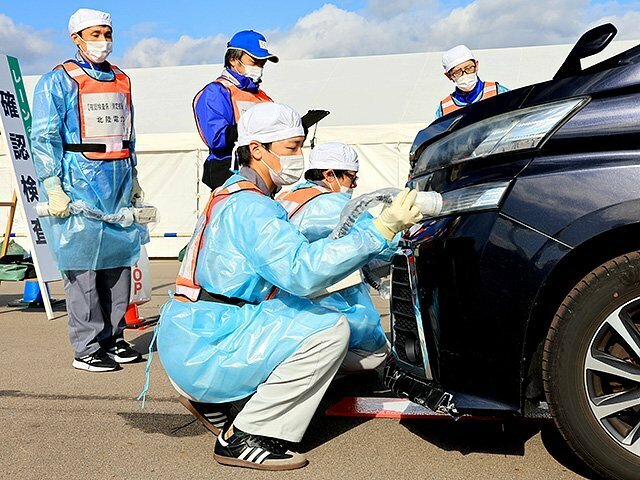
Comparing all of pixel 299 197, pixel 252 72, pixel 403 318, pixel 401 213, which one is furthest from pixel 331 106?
pixel 401 213

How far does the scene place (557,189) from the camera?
2.66 meters

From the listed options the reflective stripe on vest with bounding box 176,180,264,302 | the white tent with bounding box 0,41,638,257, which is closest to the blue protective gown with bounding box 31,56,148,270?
the reflective stripe on vest with bounding box 176,180,264,302

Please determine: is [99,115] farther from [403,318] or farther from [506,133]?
[506,133]

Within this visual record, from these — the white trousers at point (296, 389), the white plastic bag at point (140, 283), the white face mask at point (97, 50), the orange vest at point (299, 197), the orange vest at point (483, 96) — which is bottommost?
Answer: the white plastic bag at point (140, 283)

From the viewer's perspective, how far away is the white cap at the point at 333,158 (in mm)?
4672

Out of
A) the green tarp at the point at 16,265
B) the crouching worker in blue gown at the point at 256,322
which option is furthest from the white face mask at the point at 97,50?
the green tarp at the point at 16,265

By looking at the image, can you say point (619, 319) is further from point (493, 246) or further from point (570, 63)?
point (570, 63)

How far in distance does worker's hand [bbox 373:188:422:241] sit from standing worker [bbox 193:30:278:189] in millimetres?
2426

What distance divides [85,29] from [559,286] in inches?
132

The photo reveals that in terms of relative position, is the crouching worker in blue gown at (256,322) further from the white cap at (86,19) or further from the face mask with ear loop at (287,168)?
the white cap at (86,19)

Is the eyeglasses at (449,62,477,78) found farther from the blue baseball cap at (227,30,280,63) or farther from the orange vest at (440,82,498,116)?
the blue baseball cap at (227,30,280,63)

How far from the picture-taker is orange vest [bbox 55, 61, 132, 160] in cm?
488

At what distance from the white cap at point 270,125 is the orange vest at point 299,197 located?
853 millimetres

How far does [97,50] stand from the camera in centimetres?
488
